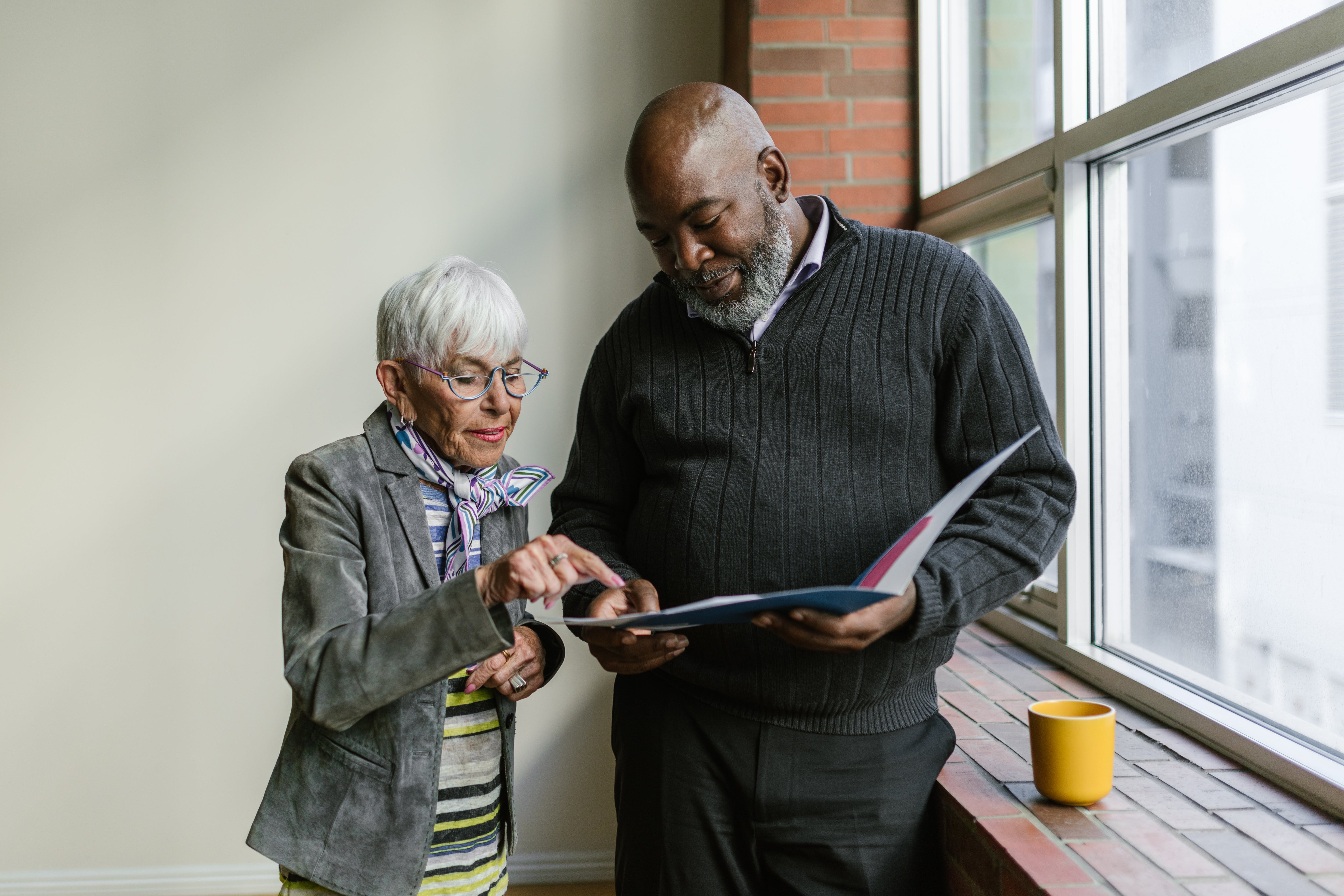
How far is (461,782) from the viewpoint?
1.41 metres

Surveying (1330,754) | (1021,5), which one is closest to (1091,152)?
(1021,5)

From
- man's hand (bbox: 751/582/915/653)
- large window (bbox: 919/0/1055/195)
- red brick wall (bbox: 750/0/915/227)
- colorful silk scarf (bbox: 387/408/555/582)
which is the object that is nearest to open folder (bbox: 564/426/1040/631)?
man's hand (bbox: 751/582/915/653)

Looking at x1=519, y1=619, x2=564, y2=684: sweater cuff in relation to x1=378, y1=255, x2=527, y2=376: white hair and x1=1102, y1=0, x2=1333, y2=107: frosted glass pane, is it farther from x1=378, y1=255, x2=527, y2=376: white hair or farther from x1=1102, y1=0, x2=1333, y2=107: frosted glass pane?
x1=1102, y1=0, x2=1333, y2=107: frosted glass pane

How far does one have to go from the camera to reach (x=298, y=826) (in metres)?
1.30

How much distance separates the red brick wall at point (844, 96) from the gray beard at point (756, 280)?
113cm

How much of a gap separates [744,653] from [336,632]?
21.1 inches

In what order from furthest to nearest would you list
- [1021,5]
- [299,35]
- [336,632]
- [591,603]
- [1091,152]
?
[299,35]
[1021,5]
[1091,152]
[591,603]
[336,632]

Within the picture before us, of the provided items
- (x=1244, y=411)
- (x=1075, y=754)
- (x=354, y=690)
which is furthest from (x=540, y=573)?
(x=1244, y=411)

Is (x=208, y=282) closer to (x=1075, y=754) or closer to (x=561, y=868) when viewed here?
(x=561, y=868)

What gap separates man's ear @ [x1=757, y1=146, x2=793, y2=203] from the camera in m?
1.38

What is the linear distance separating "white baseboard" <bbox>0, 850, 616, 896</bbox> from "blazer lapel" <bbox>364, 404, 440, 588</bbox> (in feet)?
5.82

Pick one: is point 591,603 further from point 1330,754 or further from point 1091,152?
point 1091,152

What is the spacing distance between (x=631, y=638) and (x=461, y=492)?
37cm

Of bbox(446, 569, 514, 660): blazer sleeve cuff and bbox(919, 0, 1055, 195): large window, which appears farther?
bbox(919, 0, 1055, 195): large window
